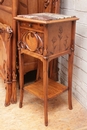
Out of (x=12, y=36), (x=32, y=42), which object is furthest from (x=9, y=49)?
(x=32, y=42)

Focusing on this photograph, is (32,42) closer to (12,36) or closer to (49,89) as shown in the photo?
(12,36)

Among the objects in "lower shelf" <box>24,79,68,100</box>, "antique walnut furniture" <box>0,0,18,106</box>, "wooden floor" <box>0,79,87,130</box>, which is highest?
"antique walnut furniture" <box>0,0,18,106</box>

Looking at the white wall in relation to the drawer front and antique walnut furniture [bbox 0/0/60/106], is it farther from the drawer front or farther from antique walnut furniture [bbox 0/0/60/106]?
the drawer front

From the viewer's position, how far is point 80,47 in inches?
64.7

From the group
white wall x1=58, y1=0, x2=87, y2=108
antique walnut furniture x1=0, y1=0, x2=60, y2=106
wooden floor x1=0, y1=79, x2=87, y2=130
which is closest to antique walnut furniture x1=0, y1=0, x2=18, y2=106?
antique walnut furniture x1=0, y1=0, x2=60, y2=106

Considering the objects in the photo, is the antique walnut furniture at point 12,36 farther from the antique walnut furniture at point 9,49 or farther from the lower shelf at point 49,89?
the lower shelf at point 49,89

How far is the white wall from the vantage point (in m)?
1.56

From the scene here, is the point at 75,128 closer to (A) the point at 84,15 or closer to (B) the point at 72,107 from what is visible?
(B) the point at 72,107

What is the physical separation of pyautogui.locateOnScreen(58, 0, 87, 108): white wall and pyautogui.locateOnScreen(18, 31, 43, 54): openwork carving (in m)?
0.45

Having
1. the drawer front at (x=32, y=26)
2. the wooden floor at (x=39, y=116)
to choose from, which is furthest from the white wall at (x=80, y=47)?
the drawer front at (x=32, y=26)

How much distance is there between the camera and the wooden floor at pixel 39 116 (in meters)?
1.45

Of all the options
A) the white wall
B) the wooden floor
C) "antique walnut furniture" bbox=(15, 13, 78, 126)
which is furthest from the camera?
the white wall

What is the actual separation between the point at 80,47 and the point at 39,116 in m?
0.70

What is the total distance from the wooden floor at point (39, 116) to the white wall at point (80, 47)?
0.40 ft
